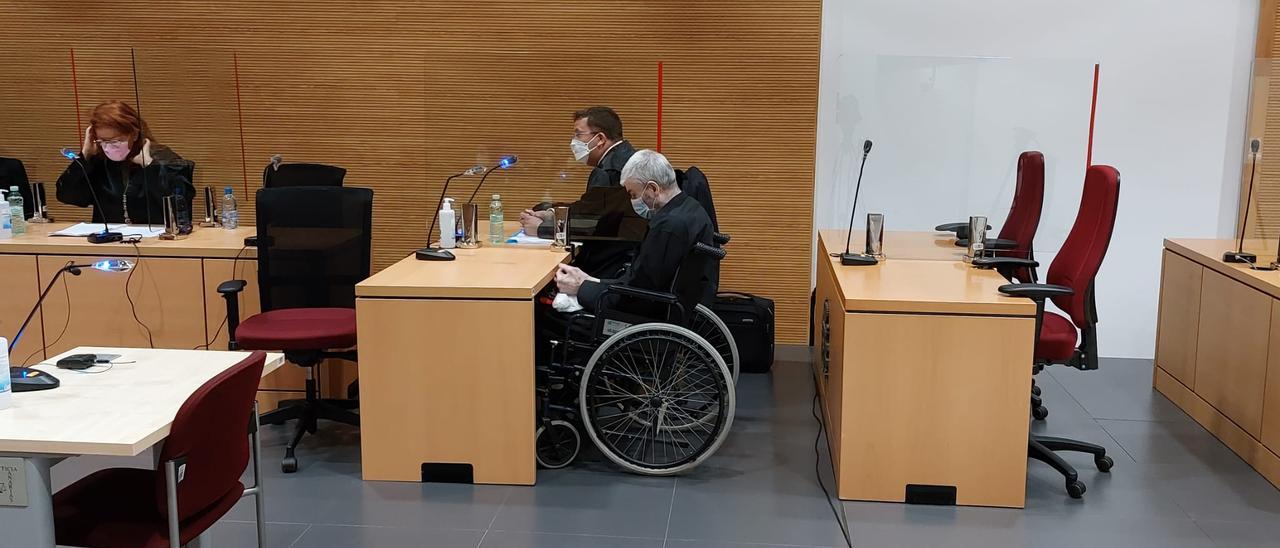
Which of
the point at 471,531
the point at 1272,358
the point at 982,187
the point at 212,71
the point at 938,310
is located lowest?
the point at 471,531

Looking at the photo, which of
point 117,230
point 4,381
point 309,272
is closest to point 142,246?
point 117,230

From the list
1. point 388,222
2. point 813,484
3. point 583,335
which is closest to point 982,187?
point 813,484

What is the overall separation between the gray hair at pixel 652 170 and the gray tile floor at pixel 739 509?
1.11 metres

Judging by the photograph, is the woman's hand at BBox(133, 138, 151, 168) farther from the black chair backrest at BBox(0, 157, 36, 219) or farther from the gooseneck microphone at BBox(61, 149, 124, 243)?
the black chair backrest at BBox(0, 157, 36, 219)

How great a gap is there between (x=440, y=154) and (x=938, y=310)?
2.96 m

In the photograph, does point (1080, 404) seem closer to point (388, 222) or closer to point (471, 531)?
point (471, 531)

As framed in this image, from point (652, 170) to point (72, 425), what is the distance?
2.24m

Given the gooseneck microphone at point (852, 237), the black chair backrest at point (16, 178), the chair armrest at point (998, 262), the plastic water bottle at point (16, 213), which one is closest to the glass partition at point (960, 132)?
the gooseneck microphone at point (852, 237)

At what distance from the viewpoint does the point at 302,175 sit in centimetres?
514

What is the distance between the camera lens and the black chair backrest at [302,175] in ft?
16.8

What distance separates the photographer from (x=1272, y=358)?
3.94 m

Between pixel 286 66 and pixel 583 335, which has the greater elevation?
pixel 286 66

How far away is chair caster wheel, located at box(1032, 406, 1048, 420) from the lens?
4.66 metres

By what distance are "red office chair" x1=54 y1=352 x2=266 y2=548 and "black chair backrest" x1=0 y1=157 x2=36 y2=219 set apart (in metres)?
3.32
